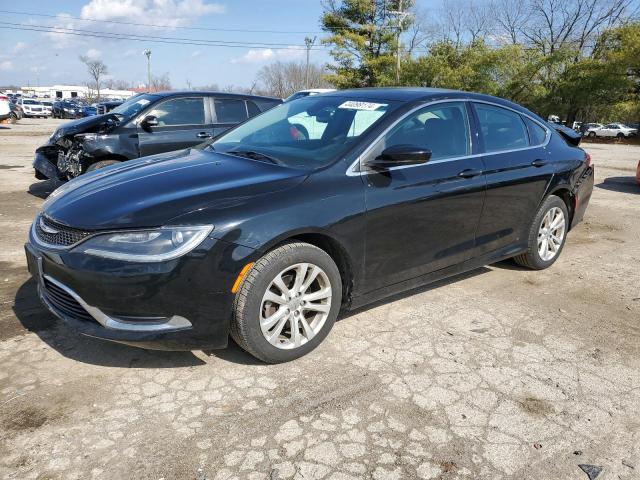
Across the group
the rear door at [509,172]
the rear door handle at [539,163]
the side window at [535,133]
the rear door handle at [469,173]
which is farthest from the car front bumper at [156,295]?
the side window at [535,133]

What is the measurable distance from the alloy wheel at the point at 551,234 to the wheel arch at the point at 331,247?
2379 millimetres

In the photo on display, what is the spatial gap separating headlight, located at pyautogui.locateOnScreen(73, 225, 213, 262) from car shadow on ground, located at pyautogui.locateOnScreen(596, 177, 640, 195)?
9.81 m

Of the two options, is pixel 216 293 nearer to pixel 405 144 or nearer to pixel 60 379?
pixel 60 379

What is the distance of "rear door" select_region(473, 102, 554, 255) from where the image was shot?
4.11m

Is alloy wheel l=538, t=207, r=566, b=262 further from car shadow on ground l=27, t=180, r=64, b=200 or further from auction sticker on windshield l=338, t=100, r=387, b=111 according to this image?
car shadow on ground l=27, t=180, r=64, b=200

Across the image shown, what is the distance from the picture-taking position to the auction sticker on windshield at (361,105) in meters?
3.67

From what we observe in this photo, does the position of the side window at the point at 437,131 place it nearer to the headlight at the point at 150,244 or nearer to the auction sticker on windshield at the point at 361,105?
the auction sticker on windshield at the point at 361,105

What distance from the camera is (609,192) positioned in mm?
9758

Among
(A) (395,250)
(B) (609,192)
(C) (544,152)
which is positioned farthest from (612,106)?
(A) (395,250)

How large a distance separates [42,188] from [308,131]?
6553 mm

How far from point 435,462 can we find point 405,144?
2.01 metres

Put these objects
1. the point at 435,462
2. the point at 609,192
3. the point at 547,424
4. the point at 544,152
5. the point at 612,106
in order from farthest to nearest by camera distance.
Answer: the point at 612,106 → the point at 609,192 → the point at 544,152 → the point at 547,424 → the point at 435,462

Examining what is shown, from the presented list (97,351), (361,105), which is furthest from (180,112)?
(97,351)

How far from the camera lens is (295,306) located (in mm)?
3051
